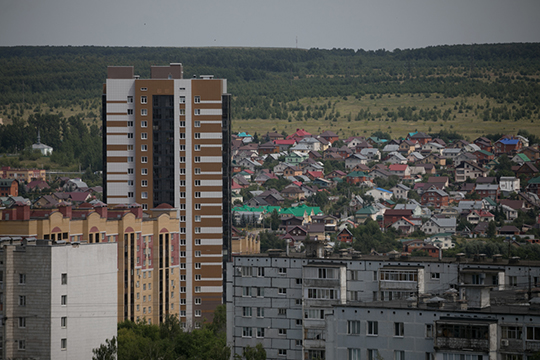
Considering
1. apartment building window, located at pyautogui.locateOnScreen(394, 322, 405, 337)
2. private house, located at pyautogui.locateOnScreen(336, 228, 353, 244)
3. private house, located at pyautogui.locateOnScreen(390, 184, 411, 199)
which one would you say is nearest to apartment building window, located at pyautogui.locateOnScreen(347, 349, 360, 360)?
apartment building window, located at pyautogui.locateOnScreen(394, 322, 405, 337)

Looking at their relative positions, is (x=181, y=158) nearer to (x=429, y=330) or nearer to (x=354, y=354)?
(x=354, y=354)

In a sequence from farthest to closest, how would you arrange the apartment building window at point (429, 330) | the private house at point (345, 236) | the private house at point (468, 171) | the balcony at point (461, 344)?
the private house at point (468, 171) → the private house at point (345, 236) → the apartment building window at point (429, 330) → the balcony at point (461, 344)

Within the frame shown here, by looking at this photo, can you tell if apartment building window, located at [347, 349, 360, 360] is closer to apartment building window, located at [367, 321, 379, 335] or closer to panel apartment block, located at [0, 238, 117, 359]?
apartment building window, located at [367, 321, 379, 335]

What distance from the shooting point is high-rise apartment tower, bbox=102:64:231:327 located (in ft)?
221

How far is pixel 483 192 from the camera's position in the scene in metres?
153

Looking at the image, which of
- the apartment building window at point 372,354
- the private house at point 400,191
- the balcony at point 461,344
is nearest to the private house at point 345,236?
the private house at point 400,191

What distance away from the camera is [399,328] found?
2872cm

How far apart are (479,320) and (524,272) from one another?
9874 millimetres

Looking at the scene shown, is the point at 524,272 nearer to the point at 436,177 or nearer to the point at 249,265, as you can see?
the point at 249,265

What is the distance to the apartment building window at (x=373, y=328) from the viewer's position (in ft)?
95.1

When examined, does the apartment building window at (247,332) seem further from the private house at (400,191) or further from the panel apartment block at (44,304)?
the private house at (400,191)

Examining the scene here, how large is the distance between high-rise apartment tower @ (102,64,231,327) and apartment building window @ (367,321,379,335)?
37870 mm

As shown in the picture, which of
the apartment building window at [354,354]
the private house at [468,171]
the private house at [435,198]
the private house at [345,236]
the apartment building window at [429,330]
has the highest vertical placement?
the private house at [468,171]

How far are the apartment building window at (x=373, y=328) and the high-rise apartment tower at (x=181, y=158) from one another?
Result: 3787cm
